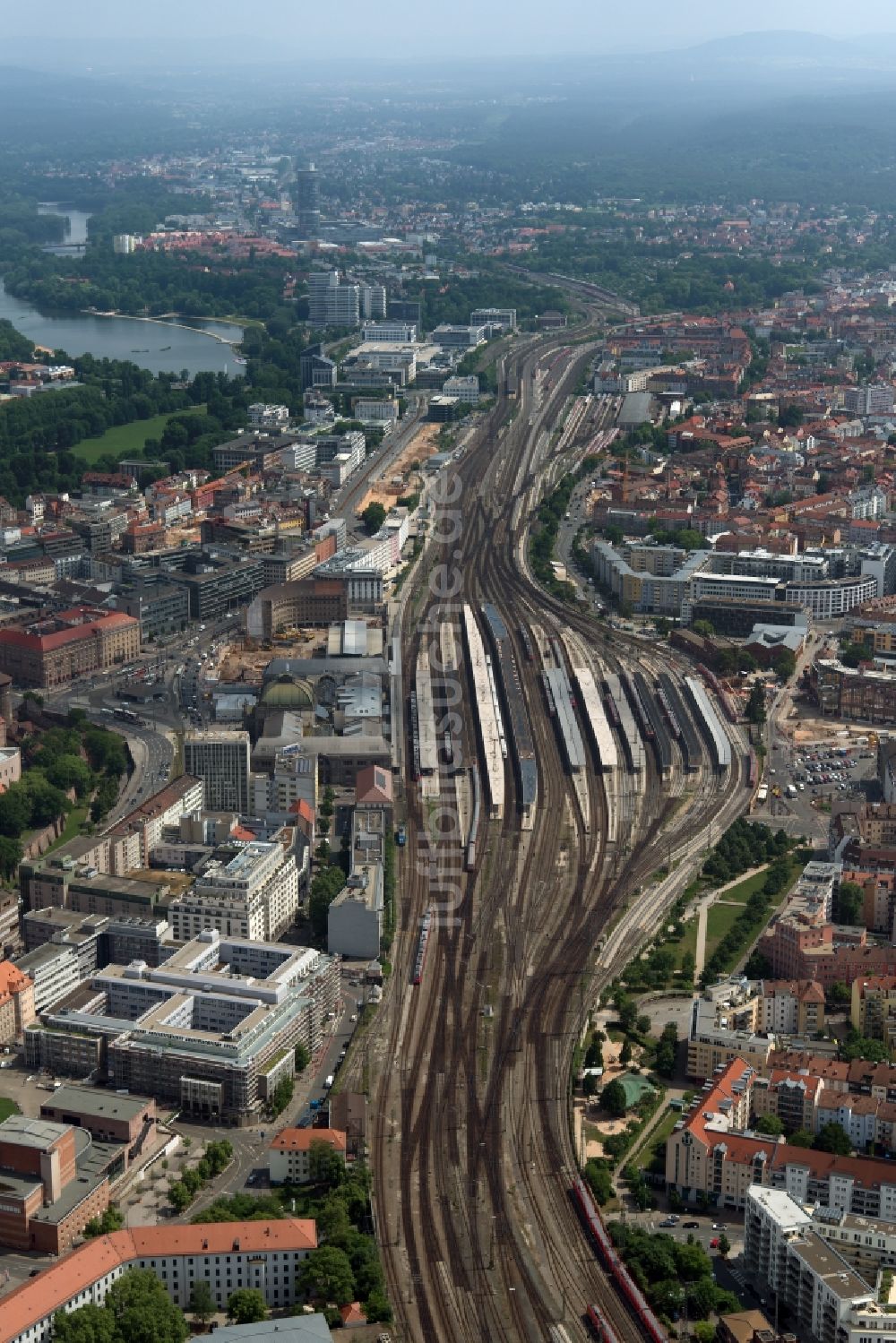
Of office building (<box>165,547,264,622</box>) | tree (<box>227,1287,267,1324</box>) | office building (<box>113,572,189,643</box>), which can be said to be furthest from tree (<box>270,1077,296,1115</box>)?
office building (<box>165,547,264,622</box>)

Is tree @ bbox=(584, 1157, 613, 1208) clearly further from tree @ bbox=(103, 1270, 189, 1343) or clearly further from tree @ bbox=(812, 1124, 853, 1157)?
tree @ bbox=(103, 1270, 189, 1343)

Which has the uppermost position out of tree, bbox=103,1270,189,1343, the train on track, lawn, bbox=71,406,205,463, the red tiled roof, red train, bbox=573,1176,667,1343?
tree, bbox=103,1270,189,1343

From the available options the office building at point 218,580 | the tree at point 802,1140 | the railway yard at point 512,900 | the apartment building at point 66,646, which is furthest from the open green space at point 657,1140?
the office building at point 218,580

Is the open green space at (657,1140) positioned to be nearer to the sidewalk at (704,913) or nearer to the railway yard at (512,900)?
the railway yard at (512,900)

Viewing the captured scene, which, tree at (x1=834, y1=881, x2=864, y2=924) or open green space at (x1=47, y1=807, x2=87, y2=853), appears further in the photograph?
open green space at (x1=47, y1=807, x2=87, y2=853)

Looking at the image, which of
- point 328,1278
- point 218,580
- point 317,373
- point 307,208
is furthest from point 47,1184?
point 307,208

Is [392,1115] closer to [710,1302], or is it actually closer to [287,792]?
[710,1302]
